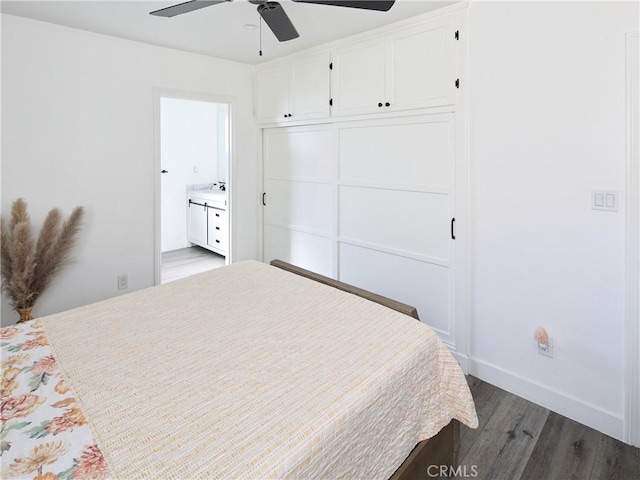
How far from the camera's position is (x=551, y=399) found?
2.23 meters

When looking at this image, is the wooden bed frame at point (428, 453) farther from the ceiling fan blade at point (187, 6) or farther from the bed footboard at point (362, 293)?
the ceiling fan blade at point (187, 6)

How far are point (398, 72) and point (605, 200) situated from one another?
61.0 inches

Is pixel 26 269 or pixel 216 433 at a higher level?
pixel 26 269

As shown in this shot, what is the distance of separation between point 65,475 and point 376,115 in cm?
274

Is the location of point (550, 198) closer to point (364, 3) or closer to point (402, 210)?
point (402, 210)

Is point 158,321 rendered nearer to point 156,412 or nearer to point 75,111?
point 156,412

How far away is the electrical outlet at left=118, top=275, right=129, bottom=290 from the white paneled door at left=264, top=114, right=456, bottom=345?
1.50 meters

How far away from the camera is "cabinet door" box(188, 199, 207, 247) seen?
5566 millimetres

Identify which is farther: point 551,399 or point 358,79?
point 358,79

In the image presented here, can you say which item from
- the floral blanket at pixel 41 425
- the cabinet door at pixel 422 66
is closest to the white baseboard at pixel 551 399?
the cabinet door at pixel 422 66

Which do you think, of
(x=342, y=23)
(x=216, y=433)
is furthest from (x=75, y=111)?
(x=216, y=433)

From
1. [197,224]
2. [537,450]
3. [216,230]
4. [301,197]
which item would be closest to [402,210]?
[301,197]

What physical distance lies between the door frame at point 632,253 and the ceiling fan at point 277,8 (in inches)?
47.1

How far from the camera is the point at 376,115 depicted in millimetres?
2945
